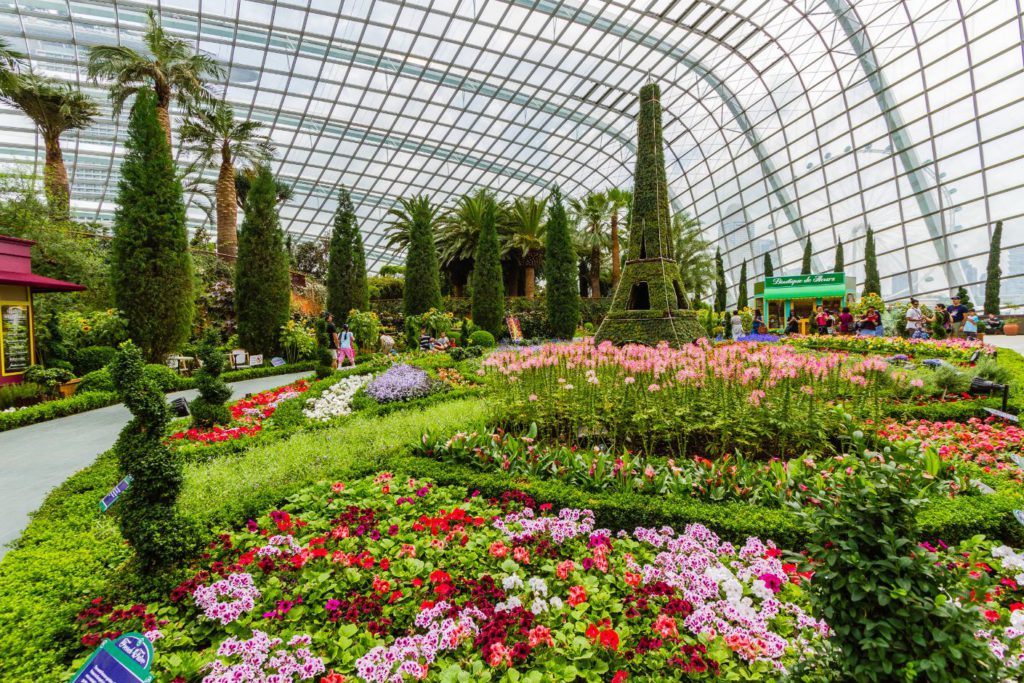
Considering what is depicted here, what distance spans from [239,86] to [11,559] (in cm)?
2537

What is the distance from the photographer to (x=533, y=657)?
5.78 feet

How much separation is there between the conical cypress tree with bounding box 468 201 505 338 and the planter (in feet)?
37.2

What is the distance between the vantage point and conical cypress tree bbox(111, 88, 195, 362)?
30.5 feet

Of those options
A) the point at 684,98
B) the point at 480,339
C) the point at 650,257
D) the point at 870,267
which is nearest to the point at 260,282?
the point at 480,339

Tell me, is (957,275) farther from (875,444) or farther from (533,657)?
(533,657)

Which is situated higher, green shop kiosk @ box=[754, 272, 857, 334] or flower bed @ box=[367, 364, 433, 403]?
green shop kiosk @ box=[754, 272, 857, 334]

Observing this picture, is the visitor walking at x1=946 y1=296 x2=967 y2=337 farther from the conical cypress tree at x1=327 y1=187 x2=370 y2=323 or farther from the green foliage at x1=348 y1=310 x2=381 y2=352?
the conical cypress tree at x1=327 y1=187 x2=370 y2=323

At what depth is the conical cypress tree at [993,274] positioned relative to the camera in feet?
61.9

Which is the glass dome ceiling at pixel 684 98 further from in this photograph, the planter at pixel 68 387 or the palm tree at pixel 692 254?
the planter at pixel 68 387

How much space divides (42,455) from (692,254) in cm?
3267

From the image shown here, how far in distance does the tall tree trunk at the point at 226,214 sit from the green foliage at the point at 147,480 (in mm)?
18468

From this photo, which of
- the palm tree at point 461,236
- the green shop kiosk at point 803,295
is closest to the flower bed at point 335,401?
the palm tree at point 461,236

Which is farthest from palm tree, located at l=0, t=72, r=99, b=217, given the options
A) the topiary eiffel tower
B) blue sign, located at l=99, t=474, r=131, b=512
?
blue sign, located at l=99, t=474, r=131, b=512

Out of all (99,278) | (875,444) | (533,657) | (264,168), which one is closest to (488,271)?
(264,168)
